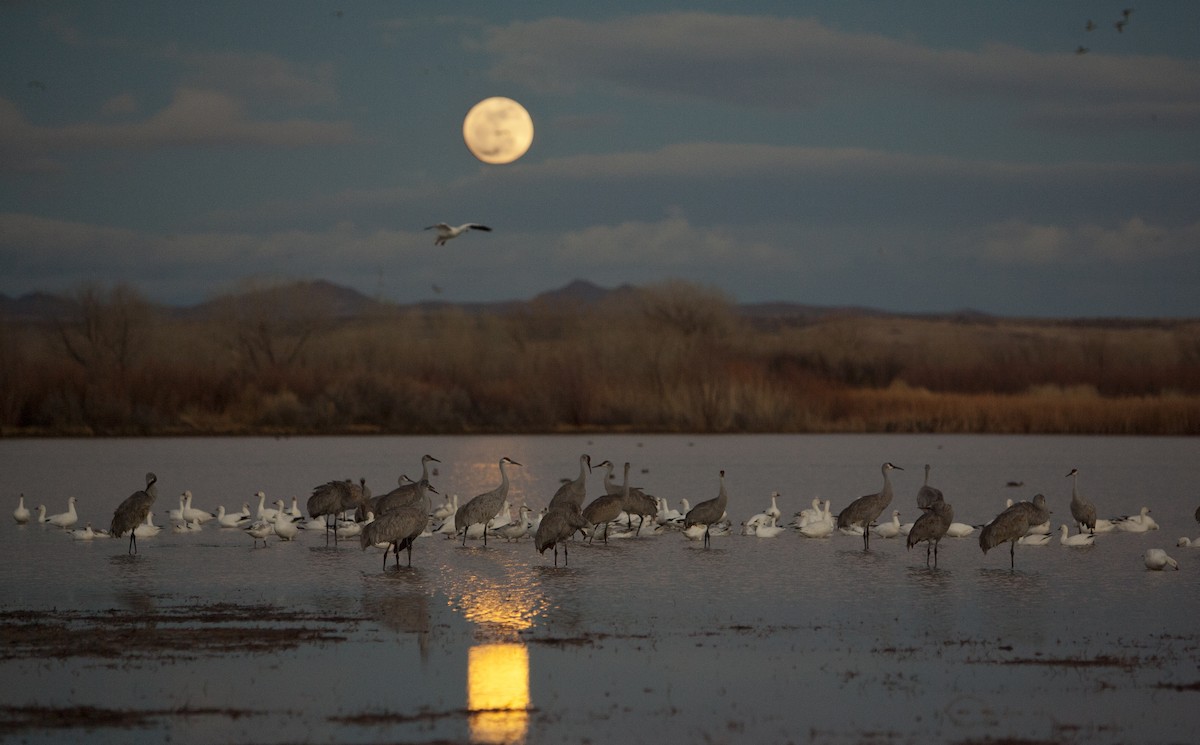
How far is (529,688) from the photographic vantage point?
832cm

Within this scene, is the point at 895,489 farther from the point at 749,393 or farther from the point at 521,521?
the point at 749,393

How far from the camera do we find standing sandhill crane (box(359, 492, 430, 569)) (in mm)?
13422

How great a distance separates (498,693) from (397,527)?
5.50 metres

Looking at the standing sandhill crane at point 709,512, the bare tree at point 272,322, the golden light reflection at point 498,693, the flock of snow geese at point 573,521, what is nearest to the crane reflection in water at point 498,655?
the golden light reflection at point 498,693

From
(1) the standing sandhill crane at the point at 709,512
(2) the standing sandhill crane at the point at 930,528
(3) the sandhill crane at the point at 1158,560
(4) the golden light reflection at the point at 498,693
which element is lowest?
(4) the golden light reflection at the point at 498,693

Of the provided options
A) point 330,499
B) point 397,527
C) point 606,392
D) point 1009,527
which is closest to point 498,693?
point 397,527

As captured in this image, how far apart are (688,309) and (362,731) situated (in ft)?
164

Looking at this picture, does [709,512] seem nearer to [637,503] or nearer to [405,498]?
[637,503]

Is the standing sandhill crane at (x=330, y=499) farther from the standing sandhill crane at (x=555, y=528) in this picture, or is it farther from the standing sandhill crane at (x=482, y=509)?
the standing sandhill crane at (x=555, y=528)

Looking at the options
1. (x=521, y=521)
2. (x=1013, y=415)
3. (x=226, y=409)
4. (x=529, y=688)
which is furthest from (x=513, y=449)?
(x=529, y=688)

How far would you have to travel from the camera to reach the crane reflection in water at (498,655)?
7488 mm

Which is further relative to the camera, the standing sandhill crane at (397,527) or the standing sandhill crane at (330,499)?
the standing sandhill crane at (330,499)

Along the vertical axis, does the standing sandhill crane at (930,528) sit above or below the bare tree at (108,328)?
below

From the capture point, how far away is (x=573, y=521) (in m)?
14.0
